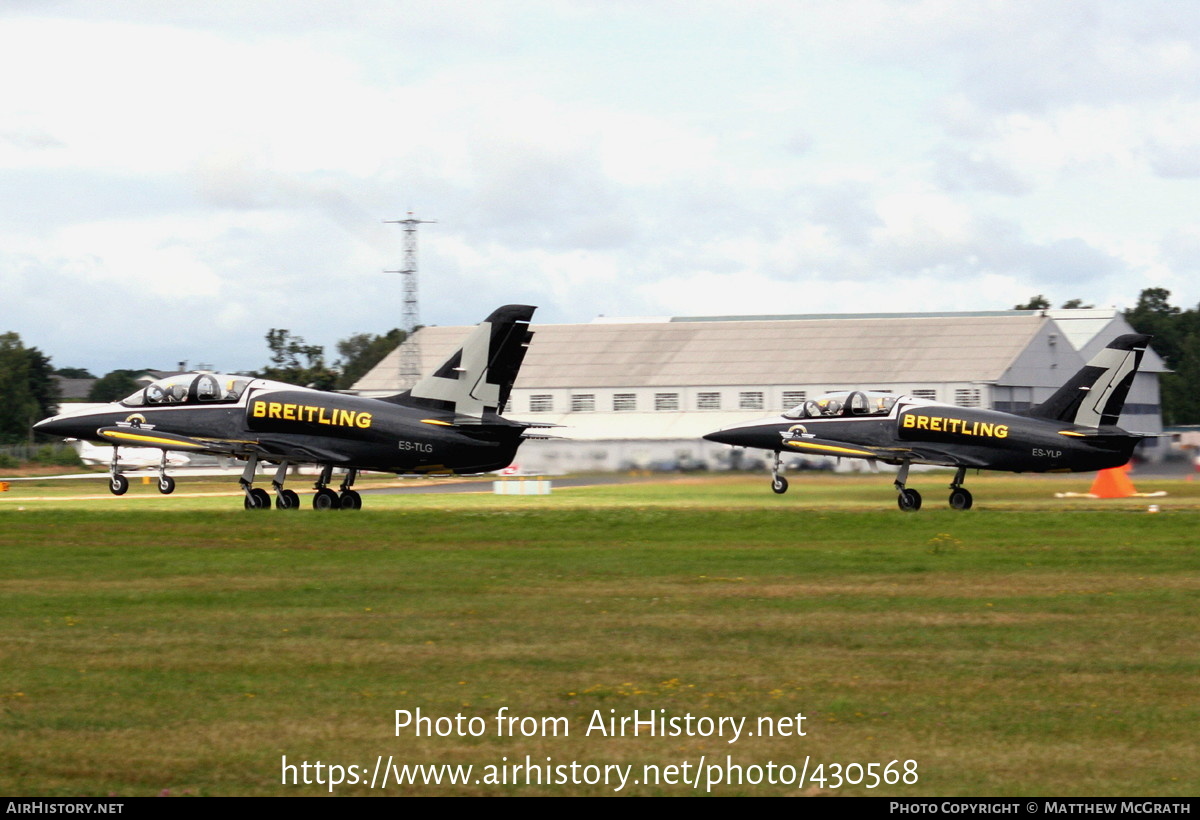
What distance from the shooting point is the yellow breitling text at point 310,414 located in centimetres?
3331

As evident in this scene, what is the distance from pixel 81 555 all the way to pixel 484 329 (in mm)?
12659

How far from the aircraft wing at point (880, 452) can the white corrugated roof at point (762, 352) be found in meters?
41.3

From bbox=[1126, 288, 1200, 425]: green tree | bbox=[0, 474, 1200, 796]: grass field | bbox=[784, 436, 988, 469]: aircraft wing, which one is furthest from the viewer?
bbox=[1126, 288, 1200, 425]: green tree

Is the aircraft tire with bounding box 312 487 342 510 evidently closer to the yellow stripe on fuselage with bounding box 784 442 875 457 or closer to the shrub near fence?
the yellow stripe on fuselage with bounding box 784 442 875 457

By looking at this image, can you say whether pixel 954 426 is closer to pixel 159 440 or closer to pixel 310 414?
pixel 310 414

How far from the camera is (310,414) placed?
33.7 metres

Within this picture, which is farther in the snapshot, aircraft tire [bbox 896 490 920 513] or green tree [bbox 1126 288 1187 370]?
green tree [bbox 1126 288 1187 370]

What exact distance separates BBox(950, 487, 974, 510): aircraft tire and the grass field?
25.9 ft

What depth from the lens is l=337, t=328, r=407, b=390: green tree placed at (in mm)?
139000

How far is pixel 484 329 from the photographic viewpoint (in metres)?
33.5

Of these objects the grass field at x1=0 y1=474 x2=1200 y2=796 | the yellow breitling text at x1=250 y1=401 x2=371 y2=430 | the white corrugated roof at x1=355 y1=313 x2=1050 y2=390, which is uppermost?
the white corrugated roof at x1=355 y1=313 x2=1050 y2=390

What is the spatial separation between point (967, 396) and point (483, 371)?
4955 cm

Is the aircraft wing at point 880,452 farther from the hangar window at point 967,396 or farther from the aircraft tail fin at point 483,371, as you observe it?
the hangar window at point 967,396

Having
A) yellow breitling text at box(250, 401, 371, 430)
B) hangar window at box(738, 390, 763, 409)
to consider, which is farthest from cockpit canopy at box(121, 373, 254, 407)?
hangar window at box(738, 390, 763, 409)
